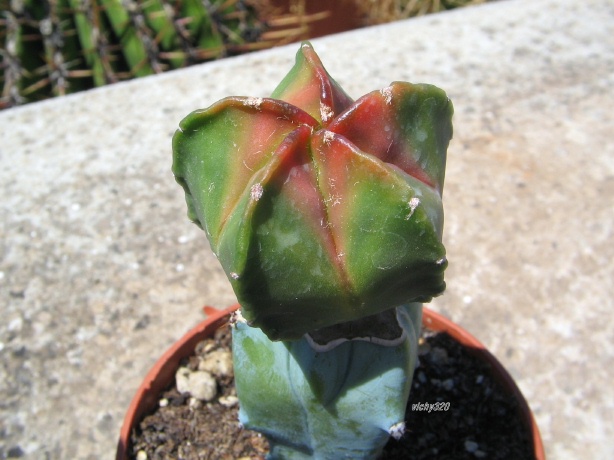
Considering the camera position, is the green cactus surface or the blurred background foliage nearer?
the green cactus surface

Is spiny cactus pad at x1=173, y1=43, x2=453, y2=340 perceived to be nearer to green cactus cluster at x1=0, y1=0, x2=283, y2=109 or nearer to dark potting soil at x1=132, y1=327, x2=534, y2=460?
dark potting soil at x1=132, y1=327, x2=534, y2=460

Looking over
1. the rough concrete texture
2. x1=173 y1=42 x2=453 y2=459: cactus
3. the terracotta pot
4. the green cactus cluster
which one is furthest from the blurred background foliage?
x1=173 y1=42 x2=453 y2=459: cactus

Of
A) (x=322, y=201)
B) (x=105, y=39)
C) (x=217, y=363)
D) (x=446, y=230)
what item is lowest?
(x=446, y=230)

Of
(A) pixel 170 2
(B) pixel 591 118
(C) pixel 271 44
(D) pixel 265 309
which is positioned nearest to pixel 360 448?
(D) pixel 265 309

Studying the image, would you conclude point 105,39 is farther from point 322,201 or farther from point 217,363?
A: point 322,201

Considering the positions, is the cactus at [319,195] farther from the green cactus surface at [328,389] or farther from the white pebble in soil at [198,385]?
the white pebble in soil at [198,385]

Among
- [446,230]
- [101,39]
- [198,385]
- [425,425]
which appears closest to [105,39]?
[101,39]
